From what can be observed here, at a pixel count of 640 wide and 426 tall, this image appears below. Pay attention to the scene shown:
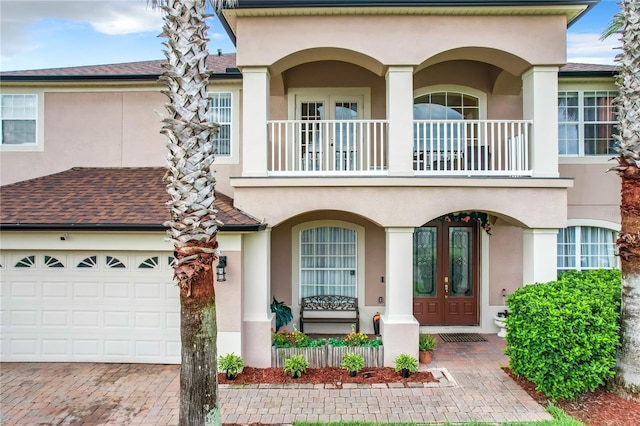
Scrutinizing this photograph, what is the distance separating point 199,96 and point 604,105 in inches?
458

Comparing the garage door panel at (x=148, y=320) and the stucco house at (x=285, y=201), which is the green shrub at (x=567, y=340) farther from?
the garage door panel at (x=148, y=320)

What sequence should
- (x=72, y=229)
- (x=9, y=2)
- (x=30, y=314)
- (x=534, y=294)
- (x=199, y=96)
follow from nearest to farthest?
(x=199, y=96) → (x=534, y=294) → (x=72, y=229) → (x=30, y=314) → (x=9, y=2)

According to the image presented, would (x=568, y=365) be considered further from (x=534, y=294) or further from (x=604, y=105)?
(x=604, y=105)

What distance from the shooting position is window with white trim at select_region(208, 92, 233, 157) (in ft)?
36.0

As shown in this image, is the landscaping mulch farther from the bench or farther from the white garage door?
the white garage door

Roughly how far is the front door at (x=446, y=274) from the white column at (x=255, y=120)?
212 inches

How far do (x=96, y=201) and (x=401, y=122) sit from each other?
750cm

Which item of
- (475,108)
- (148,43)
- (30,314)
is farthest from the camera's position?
(148,43)

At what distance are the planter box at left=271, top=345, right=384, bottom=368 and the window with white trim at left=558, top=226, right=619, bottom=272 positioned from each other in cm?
675

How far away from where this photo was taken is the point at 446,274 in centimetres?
1136

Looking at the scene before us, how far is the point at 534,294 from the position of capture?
7.40 metres

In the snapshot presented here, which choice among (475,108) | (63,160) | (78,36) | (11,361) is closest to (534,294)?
(475,108)

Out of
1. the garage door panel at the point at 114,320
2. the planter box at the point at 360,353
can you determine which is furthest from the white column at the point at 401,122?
the garage door panel at the point at 114,320

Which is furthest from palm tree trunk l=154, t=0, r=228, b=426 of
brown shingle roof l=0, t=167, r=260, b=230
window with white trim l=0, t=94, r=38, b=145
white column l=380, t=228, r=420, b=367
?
window with white trim l=0, t=94, r=38, b=145
